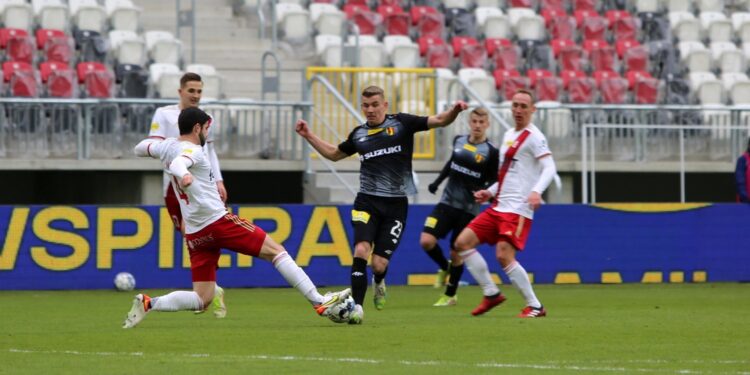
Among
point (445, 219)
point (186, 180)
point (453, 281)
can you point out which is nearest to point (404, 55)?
point (445, 219)

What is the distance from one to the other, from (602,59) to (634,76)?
0.79 m

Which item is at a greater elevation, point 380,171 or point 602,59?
point 602,59

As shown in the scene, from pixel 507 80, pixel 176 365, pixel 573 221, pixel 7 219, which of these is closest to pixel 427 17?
pixel 507 80

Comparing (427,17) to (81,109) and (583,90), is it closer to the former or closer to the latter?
Answer: (583,90)

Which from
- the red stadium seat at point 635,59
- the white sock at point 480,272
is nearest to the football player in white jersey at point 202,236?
the white sock at point 480,272

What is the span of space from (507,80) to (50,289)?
33.7ft

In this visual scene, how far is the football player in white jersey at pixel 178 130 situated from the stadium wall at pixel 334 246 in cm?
480

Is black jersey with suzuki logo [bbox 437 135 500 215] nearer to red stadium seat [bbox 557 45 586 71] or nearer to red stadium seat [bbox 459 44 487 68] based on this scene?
red stadium seat [bbox 459 44 487 68]

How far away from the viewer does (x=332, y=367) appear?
8.66 meters

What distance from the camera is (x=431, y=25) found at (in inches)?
1089

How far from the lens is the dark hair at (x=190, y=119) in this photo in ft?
36.9

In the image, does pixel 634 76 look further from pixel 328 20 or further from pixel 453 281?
pixel 453 281

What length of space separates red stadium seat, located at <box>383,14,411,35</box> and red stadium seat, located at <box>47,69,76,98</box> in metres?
6.89

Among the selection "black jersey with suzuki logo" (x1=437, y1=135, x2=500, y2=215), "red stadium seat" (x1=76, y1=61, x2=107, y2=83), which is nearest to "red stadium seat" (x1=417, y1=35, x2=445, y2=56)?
"red stadium seat" (x1=76, y1=61, x2=107, y2=83)
